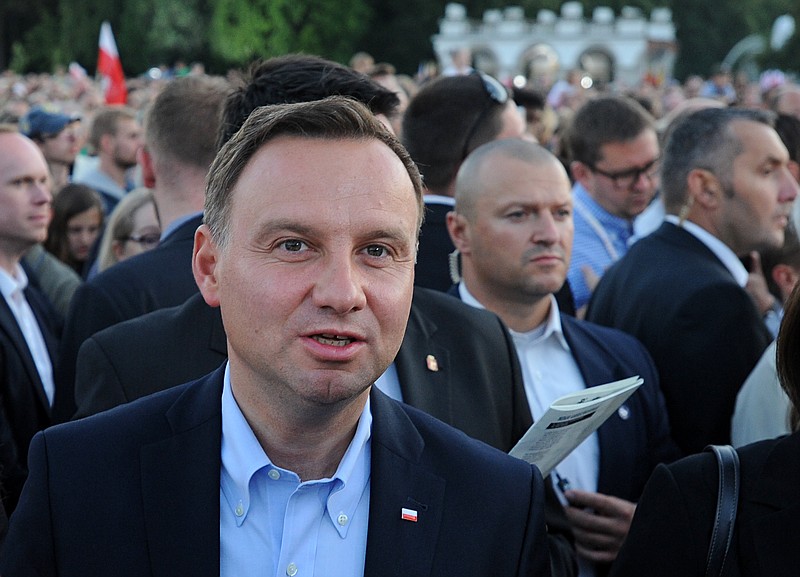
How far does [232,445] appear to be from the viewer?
2.19 metres

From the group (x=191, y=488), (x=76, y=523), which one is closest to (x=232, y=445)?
(x=191, y=488)

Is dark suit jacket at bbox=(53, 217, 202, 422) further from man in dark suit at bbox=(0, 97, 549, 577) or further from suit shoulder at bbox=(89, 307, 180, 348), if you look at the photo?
man in dark suit at bbox=(0, 97, 549, 577)

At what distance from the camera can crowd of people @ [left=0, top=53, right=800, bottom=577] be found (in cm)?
209

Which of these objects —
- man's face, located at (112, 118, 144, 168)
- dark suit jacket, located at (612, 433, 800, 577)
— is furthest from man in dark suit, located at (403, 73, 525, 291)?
man's face, located at (112, 118, 144, 168)

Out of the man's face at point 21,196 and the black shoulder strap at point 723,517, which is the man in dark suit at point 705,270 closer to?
the black shoulder strap at point 723,517

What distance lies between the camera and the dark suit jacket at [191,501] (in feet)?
6.83

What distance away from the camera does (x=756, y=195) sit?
184 inches

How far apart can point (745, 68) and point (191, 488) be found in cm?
5897

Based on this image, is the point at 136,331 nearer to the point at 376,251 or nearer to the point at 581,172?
the point at 376,251

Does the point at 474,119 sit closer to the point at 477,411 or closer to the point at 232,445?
the point at 477,411

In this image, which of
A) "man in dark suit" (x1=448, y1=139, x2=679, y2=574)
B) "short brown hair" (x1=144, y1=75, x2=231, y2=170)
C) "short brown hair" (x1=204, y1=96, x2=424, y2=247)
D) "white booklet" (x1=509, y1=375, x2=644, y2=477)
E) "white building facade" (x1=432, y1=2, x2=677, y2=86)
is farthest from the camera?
"white building facade" (x1=432, y1=2, x2=677, y2=86)

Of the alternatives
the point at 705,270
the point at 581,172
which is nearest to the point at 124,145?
the point at 581,172

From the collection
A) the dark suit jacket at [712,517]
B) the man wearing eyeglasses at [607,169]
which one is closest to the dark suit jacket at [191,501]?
the dark suit jacket at [712,517]

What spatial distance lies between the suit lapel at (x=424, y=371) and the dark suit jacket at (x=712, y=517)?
0.62 meters
